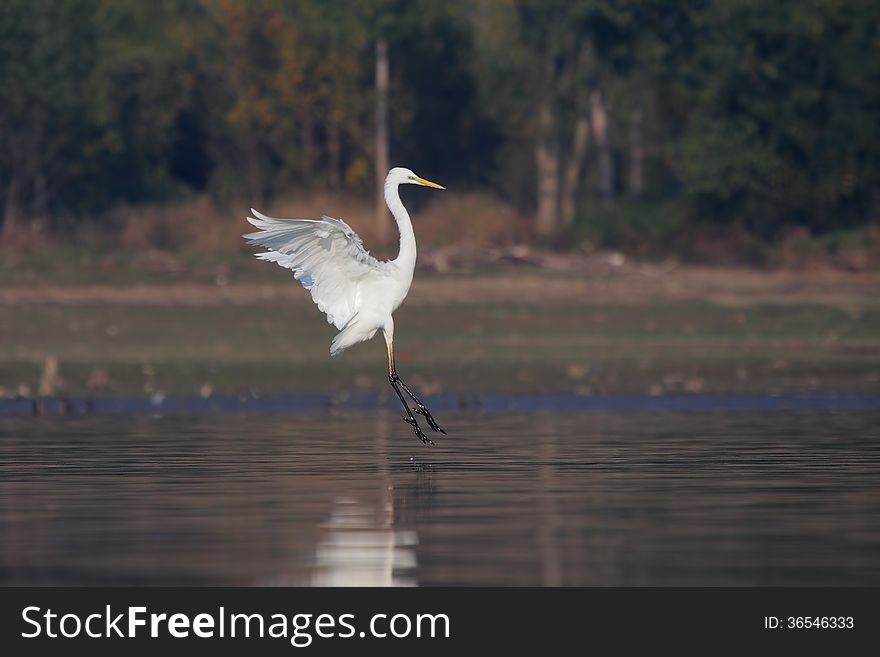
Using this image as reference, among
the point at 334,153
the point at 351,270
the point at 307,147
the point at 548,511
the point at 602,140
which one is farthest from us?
the point at 307,147

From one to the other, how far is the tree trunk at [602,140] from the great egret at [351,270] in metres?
34.3

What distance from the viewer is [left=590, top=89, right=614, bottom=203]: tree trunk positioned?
53359mm

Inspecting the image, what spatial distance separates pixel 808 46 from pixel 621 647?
41.0 m

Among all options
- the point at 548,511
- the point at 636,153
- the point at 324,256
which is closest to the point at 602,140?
the point at 636,153

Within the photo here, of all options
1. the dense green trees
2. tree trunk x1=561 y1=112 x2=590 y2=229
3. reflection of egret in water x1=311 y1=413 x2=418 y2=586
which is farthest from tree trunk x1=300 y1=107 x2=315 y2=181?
reflection of egret in water x1=311 y1=413 x2=418 y2=586

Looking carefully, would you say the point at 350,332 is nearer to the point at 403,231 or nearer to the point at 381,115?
the point at 403,231

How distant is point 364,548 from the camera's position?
11562 mm

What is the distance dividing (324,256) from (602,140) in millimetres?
35168

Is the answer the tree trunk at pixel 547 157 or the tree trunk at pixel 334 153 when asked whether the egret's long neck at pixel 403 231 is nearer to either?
the tree trunk at pixel 547 157

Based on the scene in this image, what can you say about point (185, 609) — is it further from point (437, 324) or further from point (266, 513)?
point (437, 324)

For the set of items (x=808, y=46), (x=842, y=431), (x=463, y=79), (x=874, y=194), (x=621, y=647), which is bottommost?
(x=621, y=647)

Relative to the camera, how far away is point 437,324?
1304 inches

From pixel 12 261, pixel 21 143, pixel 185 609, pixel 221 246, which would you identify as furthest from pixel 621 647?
pixel 21 143

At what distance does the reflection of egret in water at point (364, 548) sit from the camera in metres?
10.5
